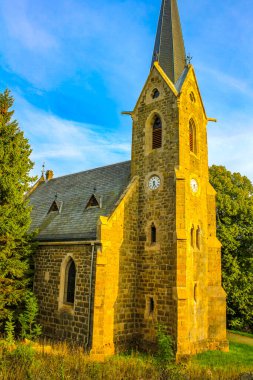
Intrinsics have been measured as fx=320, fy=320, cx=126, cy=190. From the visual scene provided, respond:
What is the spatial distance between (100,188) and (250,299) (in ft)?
47.2

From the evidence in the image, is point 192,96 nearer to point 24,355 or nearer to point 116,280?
point 116,280

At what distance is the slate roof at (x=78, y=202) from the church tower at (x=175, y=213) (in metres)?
1.82

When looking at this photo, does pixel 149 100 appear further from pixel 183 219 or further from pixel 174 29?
pixel 183 219

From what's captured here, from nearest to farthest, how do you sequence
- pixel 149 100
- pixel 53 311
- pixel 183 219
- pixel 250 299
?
pixel 183 219 → pixel 53 311 → pixel 149 100 → pixel 250 299

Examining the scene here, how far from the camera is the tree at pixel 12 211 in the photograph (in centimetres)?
1559

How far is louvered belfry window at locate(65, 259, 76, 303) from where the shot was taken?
1692cm

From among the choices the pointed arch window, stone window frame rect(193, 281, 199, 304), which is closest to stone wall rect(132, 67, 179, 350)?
stone window frame rect(193, 281, 199, 304)

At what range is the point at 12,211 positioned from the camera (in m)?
16.0

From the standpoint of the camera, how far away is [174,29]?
20.8 metres

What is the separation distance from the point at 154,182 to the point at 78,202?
551 cm

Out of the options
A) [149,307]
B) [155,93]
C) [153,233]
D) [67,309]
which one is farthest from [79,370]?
[155,93]

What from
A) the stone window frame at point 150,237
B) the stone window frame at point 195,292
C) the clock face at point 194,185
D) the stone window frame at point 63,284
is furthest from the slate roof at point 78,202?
the stone window frame at point 195,292

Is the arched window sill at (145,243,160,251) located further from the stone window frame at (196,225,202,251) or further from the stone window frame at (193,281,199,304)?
the stone window frame at (193,281,199,304)

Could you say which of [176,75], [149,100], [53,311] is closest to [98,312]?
[53,311]
